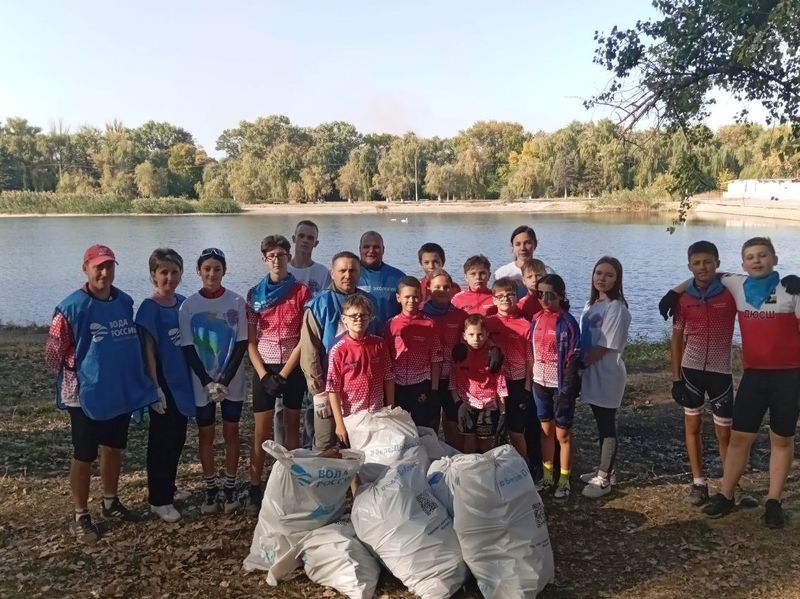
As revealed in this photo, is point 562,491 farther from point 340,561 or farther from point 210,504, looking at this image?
point 210,504

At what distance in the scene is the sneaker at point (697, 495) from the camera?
4.42m

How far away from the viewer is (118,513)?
4254mm

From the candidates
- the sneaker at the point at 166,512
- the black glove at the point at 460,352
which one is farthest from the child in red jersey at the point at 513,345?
the sneaker at the point at 166,512

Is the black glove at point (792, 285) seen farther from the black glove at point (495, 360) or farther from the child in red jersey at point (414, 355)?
the child in red jersey at point (414, 355)

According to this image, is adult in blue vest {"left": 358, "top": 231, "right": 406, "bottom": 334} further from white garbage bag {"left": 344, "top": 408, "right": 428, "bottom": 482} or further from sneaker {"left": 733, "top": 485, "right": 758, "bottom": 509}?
sneaker {"left": 733, "top": 485, "right": 758, "bottom": 509}

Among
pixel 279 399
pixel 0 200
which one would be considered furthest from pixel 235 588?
pixel 0 200

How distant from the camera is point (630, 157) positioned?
26.2 feet

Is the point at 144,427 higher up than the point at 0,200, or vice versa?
the point at 0,200

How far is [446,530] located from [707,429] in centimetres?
403

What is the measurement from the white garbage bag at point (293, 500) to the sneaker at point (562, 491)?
172cm

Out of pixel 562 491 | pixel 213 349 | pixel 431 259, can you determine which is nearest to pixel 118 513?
pixel 213 349

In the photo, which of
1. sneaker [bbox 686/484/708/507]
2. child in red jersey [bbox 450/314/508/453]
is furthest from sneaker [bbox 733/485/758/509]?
child in red jersey [bbox 450/314/508/453]

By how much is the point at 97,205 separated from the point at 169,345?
66683 mm

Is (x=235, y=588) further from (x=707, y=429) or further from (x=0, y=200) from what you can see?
(x=0, y=200)
